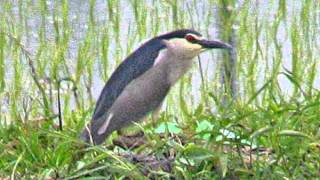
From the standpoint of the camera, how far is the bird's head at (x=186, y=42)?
554 cm

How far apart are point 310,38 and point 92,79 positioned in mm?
1093

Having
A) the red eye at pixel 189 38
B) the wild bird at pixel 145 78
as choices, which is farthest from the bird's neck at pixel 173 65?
the red eye at pixel 189 38

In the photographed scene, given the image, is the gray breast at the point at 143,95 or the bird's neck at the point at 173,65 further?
the bird's neck at the point at 173,65

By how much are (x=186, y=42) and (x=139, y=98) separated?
31 centimetres

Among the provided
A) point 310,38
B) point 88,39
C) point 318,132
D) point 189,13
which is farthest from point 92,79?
point 318,132

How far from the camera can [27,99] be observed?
19.7ft

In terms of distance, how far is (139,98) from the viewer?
215 inches

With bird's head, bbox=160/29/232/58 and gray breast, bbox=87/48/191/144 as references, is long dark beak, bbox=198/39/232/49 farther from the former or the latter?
gray breast, bbox=87/48/191/144

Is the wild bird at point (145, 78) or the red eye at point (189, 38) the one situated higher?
the red eye at point (189, 38)

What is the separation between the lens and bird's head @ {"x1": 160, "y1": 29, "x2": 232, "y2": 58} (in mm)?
5535

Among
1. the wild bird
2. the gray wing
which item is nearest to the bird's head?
the wild bird

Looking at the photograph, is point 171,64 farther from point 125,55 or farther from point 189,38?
point 125,55

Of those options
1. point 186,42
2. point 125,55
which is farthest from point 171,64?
point 125,55

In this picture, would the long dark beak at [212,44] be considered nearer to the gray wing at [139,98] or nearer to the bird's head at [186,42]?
the bird's head at [186,42]
